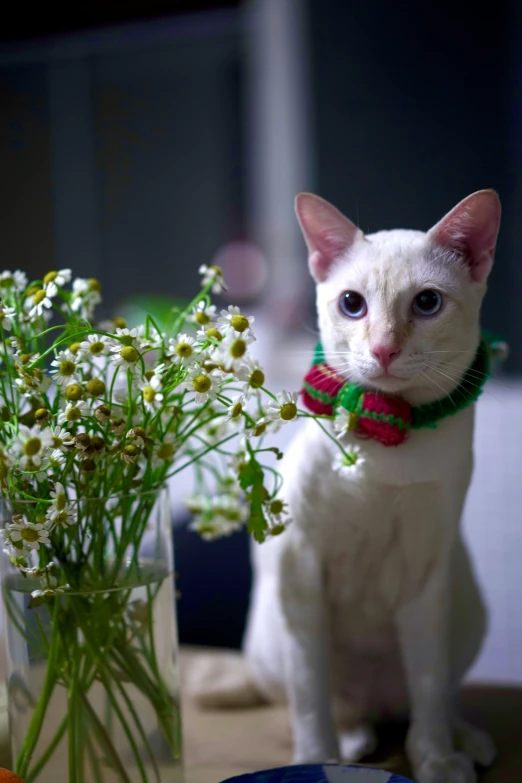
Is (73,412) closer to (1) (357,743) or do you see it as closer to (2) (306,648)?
(2) (306,648)

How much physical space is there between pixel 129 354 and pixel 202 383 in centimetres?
6

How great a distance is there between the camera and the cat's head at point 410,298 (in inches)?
26.3

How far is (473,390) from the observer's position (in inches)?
28.5

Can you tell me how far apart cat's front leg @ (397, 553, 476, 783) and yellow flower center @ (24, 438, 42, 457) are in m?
0.44

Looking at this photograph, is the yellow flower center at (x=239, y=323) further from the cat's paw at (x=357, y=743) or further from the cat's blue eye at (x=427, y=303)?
the cat's paw at (x=357, y=743)

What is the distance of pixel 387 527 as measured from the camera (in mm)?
775

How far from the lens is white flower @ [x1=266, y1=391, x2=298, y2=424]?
1.96 ft

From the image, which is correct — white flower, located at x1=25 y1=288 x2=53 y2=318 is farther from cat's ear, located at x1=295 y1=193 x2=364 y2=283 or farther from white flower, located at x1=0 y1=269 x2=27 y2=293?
cat's ear, located at x1=295 y1=193 x2=364 y2=283

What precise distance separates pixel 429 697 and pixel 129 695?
0.30 m

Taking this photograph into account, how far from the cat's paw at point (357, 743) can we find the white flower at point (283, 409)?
16.3 inches

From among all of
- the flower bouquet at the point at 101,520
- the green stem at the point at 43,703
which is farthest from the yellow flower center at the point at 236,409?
the green stem at the point at 43,703

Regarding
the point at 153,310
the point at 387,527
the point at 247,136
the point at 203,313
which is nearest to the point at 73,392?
the point at 203,313

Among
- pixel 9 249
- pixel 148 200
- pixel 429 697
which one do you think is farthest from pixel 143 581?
pixel 148 200

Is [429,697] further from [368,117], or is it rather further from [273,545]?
[368,117]
